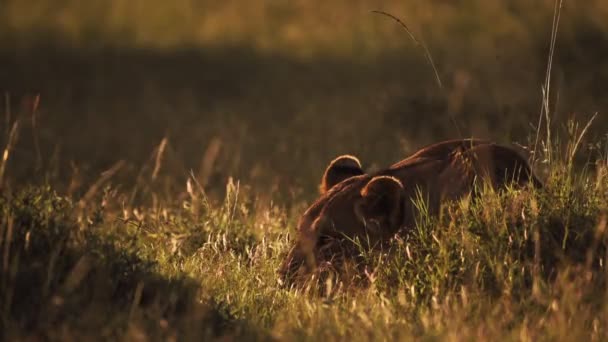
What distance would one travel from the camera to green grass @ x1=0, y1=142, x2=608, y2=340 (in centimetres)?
443

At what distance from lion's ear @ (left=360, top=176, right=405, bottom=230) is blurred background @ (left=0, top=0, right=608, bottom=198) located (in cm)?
94

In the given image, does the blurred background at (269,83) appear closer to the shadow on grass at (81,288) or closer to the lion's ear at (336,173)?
the lion's ear at (336,173)

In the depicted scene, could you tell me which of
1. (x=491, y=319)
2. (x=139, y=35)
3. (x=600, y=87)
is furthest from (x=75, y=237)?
(x=139, y=35)

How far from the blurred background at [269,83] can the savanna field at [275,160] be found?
0.20 ft

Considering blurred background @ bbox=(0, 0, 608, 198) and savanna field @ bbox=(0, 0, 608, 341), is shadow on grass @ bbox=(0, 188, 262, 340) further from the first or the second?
blurred background @ bbox=(0, 0, 608, 198)

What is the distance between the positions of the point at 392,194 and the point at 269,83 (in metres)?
12.2

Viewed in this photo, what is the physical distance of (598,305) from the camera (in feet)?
15.2

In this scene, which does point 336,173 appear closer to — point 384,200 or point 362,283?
point 384,200

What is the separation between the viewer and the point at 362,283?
5348mm

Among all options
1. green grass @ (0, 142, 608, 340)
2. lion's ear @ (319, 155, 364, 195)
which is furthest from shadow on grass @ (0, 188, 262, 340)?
lion's ear @ (319, 155, 364, 195)

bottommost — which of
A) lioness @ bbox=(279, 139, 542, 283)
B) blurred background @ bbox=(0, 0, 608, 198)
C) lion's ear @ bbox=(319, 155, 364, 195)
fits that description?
blurred background @ bbox=(0, 0, 608, 198)

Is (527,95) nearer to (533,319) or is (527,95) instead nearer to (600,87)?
(600,87)

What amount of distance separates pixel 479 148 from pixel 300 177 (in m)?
4.13

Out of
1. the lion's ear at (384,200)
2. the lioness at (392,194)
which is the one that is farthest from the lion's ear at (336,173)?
the lion's ear at (384,200)
